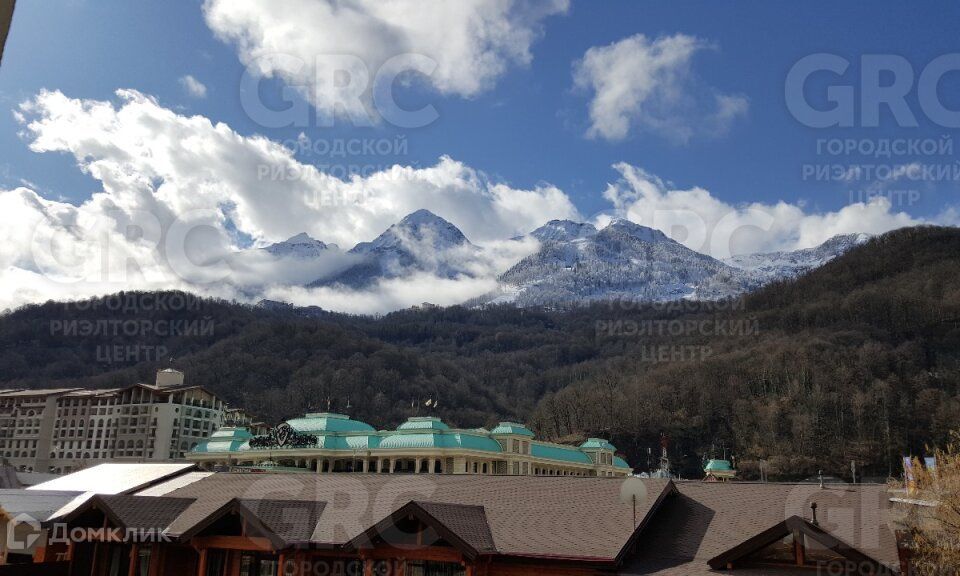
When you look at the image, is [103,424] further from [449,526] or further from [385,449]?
[449,526]

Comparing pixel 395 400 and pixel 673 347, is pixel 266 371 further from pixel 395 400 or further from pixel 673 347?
pixel 673 347

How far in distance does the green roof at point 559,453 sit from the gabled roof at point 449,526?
48.8 metres

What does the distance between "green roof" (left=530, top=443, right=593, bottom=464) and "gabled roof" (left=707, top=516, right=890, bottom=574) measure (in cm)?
5148

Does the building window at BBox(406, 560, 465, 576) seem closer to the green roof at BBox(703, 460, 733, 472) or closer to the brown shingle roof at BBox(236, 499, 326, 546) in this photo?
the brown shingle roof at BBox(236, 499, 326, 546)

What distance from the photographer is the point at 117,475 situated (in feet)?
111

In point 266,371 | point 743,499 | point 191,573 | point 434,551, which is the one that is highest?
point 266,371

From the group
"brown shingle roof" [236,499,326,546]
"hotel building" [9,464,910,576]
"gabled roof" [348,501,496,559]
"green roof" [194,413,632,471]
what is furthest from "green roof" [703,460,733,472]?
"brown shingle roof" [236,499,326,546]

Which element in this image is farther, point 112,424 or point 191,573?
point 112,424

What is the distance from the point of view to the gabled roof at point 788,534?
59.6ft

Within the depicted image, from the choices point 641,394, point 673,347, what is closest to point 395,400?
point 641,394

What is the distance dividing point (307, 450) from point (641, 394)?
355ft

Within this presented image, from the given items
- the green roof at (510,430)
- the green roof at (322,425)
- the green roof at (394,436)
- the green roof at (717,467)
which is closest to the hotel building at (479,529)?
the green roof at (394,436)

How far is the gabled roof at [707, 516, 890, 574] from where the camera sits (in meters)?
18.2

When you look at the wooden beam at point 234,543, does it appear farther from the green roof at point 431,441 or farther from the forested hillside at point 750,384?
the forested hillside at point 750,384
